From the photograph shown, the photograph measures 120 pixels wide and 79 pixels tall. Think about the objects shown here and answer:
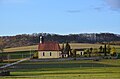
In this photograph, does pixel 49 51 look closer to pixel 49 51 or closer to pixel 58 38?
pixel 49 51

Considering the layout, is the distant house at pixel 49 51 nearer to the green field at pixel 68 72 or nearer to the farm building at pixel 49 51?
the farm building at pixel 49 51

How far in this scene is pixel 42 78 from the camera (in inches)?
1398

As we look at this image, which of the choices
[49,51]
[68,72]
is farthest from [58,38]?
[68,72]

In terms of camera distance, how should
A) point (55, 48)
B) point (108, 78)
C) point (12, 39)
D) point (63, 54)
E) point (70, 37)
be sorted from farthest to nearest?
point (70, 37) → point (12, 39) → point (63, 54) → point (55, 48) → point (108, 78)

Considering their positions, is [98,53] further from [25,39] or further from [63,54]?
[25,39]

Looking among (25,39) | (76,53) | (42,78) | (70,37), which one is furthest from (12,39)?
(42,78)

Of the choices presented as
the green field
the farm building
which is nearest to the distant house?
the farm building

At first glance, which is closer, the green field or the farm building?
the green field

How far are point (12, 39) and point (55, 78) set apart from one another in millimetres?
108299

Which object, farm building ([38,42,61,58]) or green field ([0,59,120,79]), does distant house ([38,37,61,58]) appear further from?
green field ([0,59,120,79])

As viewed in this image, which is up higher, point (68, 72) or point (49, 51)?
point (68, 72)

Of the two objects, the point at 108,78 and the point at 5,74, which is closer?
the point at 108,78

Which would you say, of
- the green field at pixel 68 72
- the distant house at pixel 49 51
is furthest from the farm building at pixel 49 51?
the green field at pixel 68 72

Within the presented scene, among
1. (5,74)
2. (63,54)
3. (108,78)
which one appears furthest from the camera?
(63,54)
